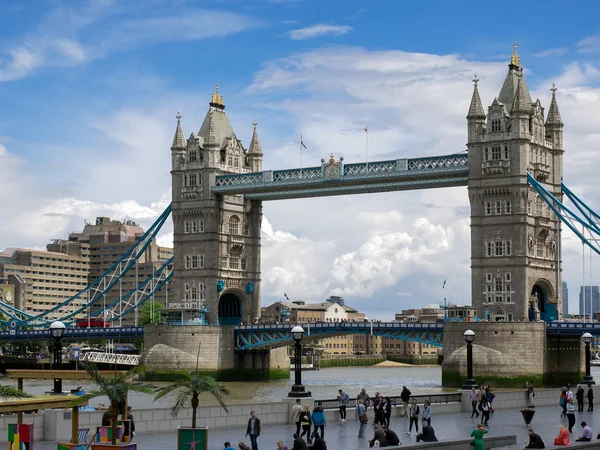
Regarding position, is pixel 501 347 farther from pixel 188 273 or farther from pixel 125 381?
pixel 125 381

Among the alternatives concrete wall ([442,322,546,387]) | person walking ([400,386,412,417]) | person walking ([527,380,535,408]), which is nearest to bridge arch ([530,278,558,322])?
concrete wall ([442,322,546,387])

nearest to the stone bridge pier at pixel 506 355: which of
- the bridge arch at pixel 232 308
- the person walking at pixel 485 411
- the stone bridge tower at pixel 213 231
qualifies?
the stone bridge tower at pixel 213 231

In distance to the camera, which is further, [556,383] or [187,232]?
[187,232]

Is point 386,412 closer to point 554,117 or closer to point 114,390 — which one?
point 114,390

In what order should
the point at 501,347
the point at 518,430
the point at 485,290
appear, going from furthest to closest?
the point at 485,290 < the point at 501,347 < the point at 518,430

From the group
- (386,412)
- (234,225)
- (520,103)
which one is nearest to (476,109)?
(520,103)

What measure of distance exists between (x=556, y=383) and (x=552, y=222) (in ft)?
48.6

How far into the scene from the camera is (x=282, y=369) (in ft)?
402

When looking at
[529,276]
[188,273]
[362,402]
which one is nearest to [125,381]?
[362,402]

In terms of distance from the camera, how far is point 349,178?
108625mm

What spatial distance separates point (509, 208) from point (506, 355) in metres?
12.9

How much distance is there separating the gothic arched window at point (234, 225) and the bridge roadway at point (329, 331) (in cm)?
1042

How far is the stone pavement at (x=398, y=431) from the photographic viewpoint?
1689 inches

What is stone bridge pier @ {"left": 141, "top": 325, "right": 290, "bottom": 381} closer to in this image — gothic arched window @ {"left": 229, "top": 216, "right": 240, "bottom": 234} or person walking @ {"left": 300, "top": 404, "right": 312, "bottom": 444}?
gothic arched window @ {"left": 229, "top": 216, "right": 240, "bottom": 234}
